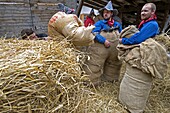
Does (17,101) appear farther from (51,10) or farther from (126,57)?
(51,10)

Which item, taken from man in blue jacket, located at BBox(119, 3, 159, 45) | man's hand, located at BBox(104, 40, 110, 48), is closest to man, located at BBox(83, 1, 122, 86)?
man's hand, located at BBox(104, 40, 110, 48)

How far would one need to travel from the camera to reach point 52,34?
1838 millimetres

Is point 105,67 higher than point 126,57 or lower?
lower

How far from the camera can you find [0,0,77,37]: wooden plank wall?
12.5 feet

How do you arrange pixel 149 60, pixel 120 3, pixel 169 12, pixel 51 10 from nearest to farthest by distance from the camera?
pixel 149 60, pixel 169 12, pixel 51 10, pixel 120 3

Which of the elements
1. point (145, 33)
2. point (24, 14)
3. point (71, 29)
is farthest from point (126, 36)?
point (24, 14)

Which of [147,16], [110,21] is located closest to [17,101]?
[147,16]

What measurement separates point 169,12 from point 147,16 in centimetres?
265

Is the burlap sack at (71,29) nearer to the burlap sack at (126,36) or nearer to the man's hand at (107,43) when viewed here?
the burlap sack at (126,36)

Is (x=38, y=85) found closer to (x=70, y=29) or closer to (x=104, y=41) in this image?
(x=70, y=29)

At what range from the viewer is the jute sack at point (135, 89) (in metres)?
1.96

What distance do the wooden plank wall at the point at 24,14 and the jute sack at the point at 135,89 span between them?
296 cm

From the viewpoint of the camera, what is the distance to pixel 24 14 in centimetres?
406

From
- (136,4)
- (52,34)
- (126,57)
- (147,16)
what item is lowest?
(126,57)
